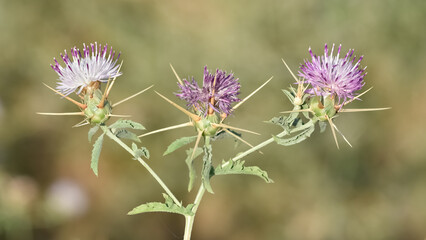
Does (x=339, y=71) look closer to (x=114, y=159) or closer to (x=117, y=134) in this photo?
(x=117, y=134)

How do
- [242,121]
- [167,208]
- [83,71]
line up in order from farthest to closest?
[242,121]
[83,71]
[167,208]

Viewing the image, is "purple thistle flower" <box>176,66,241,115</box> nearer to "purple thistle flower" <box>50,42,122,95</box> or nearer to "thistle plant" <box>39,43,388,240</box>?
"thistle plant" <box>39,43,388,240</box>

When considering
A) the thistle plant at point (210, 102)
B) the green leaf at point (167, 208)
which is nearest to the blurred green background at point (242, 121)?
the thistle plant at point (210, 102)

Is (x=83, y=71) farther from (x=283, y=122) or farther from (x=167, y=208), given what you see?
(x=283, y=122)

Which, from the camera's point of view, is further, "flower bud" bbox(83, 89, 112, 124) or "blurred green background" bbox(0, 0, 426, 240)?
"blurred green background" bbox(0, 0, 426, 240)

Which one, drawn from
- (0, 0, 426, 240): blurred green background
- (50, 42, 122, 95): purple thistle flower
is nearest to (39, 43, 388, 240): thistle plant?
(50, 42, 122, 95): purple thistle flower

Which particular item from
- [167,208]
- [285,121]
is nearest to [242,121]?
[285,121]
